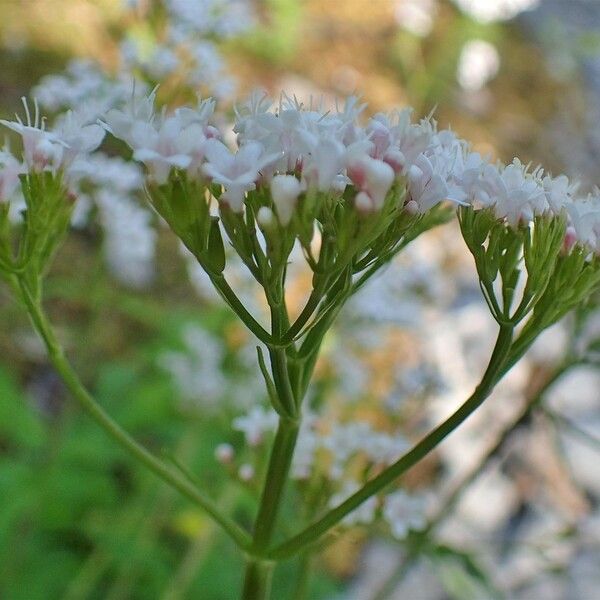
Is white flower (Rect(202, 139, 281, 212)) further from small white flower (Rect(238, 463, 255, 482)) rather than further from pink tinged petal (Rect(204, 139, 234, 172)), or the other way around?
small white flower (Rect(238, 463, 255, 482))

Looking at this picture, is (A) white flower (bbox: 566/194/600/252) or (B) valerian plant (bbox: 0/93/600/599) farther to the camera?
(A) white flower (bbox: 566/194/600/252)

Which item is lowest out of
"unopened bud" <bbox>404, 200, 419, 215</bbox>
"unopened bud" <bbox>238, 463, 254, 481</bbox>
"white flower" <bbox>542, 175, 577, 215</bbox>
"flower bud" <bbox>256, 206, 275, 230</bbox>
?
"unopened bud" <bbox>238, 463, 254, 481</bbox>

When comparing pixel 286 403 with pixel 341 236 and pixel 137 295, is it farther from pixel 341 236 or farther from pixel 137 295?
pixel 137 295

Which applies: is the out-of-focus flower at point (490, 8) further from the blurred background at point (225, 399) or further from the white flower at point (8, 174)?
the white flower at point (8, 174)

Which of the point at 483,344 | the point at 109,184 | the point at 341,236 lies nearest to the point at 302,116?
the point at 341,236

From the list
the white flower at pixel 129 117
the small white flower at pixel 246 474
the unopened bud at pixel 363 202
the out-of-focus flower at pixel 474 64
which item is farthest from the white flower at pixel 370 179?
the out-of-focus flower at pixel 474 64

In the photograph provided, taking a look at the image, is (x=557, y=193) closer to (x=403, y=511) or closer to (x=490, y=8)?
(x=403, y=511)

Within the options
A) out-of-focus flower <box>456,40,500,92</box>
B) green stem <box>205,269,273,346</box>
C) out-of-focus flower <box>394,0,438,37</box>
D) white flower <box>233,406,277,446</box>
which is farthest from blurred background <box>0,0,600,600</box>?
out-of-focus flower <box>394,0,438,37</box>
